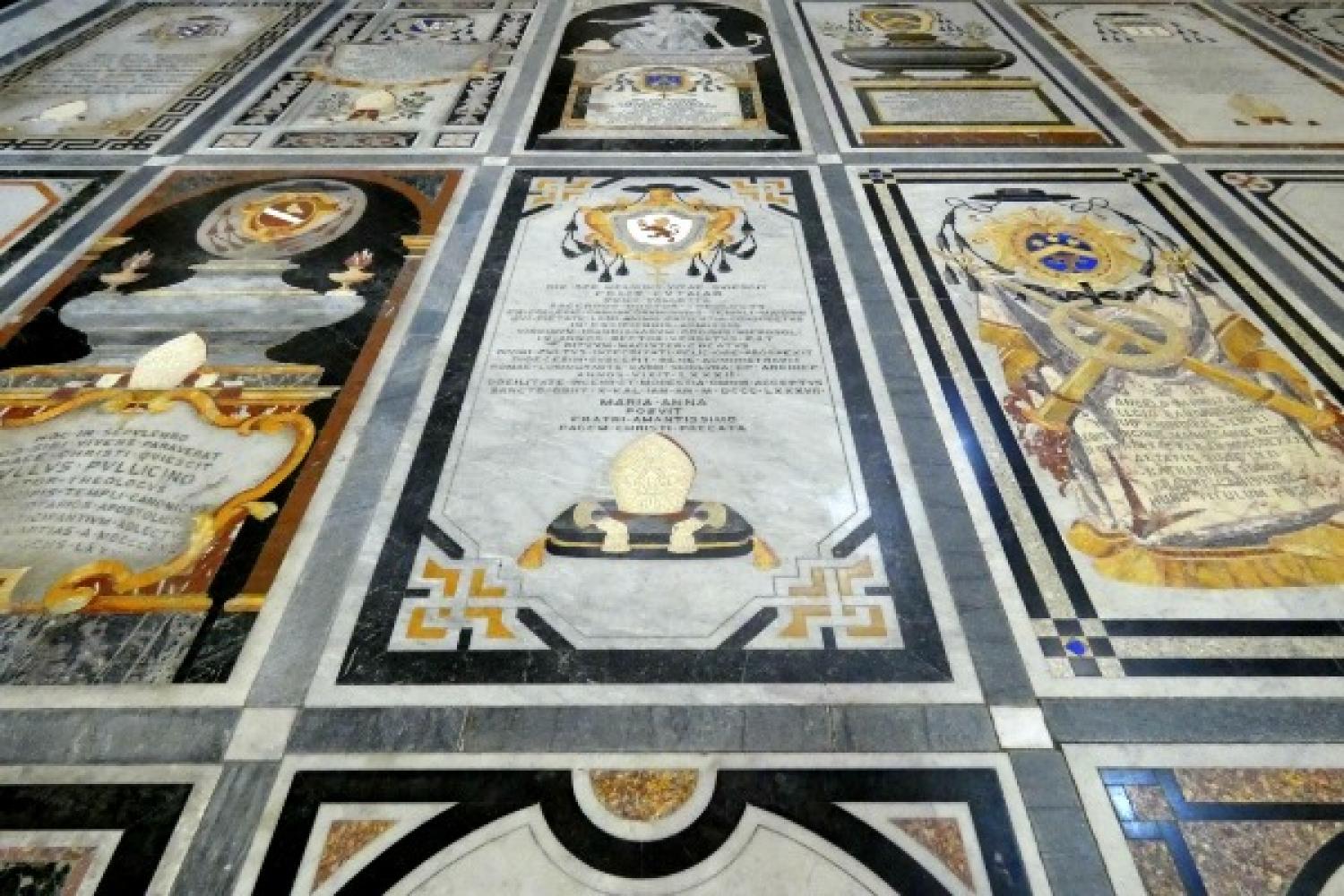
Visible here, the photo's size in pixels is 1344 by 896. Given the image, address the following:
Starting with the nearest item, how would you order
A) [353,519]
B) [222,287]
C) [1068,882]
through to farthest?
[1068,882]
[353,519]
[222,287]

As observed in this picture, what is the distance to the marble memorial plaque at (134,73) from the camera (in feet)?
13.4

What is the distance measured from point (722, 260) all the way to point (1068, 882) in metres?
2.25

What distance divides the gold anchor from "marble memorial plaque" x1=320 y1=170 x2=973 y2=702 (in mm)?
525

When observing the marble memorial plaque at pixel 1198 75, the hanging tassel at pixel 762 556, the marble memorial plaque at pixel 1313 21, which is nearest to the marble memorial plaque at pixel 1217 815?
the hanging tassel at pixel 762 556

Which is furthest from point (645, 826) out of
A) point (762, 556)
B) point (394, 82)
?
point (394, 82)

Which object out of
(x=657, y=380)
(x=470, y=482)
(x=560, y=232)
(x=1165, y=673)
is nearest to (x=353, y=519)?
(x=470, y=482)

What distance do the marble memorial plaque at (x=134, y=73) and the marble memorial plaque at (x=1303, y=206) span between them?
471 centimetres

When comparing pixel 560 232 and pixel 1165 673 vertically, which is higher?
pixel 560 232

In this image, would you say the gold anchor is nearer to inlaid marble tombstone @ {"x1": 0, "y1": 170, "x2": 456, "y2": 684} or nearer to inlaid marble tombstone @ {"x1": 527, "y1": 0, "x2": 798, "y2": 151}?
inlaid marble tombstone @ {"x1": 527, "y1": 0, "x2": 798, "y2": 151}

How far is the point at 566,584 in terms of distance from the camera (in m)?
2.09

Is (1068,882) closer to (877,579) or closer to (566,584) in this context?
(877,579)

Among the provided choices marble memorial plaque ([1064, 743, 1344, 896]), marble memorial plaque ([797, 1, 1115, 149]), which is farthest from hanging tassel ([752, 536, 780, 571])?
marble memorial plaque ([797, 1, 1115, 149])

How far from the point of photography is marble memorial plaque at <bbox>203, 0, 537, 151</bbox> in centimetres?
407

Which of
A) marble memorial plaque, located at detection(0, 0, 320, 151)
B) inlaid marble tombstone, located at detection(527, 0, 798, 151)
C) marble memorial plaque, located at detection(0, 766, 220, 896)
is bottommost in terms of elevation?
marble memorial plaque, located at detection(0, 766, 220, 896)
